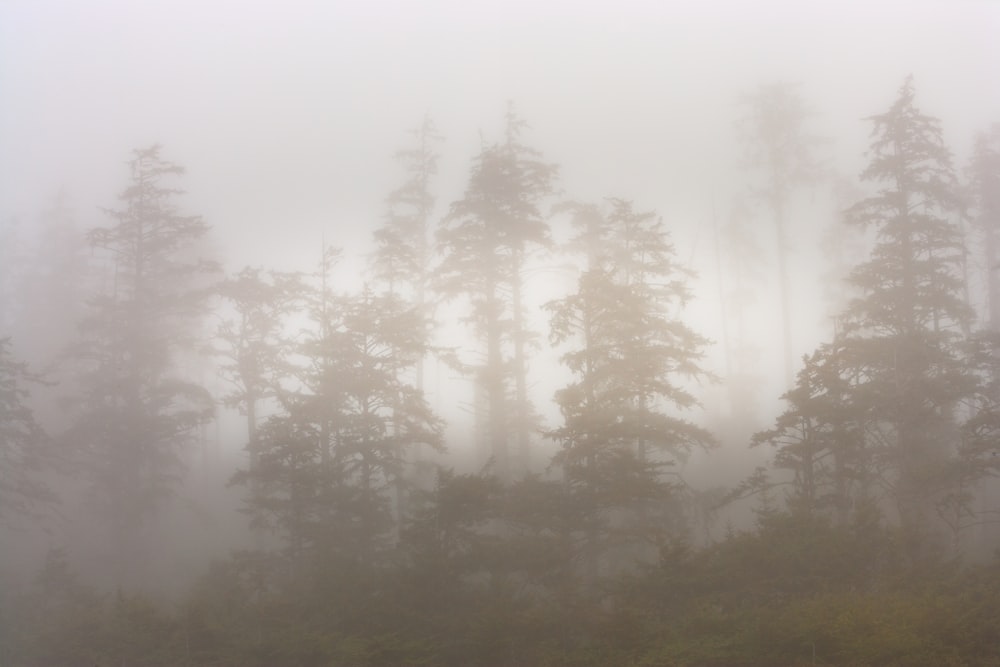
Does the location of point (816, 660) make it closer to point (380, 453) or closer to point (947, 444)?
point (947, 444)

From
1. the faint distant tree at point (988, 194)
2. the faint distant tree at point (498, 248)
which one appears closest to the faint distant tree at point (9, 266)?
the faint distant tree at point (498, 248)

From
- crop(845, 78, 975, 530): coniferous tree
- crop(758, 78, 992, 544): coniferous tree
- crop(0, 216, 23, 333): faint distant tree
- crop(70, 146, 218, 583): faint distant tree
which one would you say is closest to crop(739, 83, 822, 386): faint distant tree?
crop(845, 78, 975, 530): coniferous tree

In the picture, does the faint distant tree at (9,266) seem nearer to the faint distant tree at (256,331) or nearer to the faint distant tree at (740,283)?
the faint distant tree at (256,331)

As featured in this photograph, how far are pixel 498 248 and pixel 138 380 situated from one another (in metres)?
14.8

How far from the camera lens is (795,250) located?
101 feet

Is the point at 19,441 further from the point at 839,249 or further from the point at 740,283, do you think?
the point at 839,249

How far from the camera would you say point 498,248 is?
2369cm

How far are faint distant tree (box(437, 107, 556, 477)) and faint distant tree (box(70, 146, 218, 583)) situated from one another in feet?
32.9

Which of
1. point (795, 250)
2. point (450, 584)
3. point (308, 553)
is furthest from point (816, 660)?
point (795, 250)

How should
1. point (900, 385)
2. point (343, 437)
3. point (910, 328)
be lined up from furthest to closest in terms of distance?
point (910, 328)
point (343, 437)
point (900, 385)

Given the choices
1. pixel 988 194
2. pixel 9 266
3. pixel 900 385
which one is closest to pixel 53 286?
pixel 9 266

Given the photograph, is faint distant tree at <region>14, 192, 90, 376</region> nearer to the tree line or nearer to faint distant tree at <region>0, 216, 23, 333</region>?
faint distant tree at <region>0, 216, 23, 333</region>

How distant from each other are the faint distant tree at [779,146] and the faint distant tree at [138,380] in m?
26.1

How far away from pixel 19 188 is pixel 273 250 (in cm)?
2057
